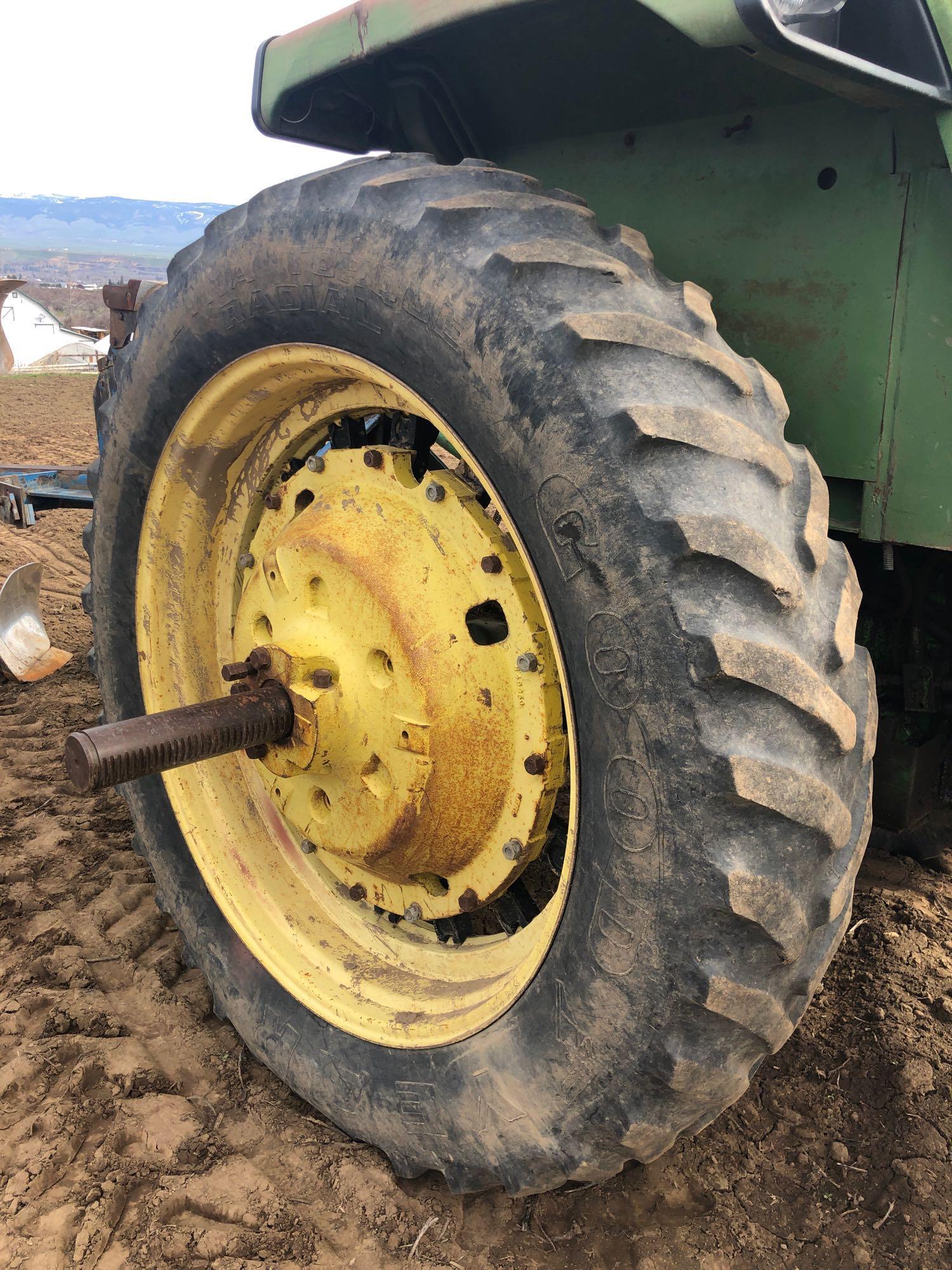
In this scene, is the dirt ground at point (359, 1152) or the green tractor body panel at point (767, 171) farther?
the dirt ground at point (359, 1152)

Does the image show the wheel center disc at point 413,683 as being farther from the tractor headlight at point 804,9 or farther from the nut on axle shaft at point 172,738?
the tractor headlight at point 804,9

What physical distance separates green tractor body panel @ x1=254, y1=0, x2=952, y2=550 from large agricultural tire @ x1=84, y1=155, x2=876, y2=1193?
0.24 meters

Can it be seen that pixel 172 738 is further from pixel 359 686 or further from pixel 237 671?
pixel 359 686

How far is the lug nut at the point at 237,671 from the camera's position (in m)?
1.73

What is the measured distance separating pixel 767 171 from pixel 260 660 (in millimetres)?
1159

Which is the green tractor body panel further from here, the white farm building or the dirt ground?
the white farm building

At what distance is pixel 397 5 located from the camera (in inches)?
56.3

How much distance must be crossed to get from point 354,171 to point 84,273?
64054 mm

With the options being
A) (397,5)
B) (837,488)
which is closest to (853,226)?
(837,488)

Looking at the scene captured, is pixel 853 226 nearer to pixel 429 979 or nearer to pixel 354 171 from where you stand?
pixel 354 171

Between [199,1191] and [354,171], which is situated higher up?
[354,171]

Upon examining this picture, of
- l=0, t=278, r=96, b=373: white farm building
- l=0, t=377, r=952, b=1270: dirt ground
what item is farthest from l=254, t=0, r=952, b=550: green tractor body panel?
l=0, t=278, r=96, b=373: white farm building

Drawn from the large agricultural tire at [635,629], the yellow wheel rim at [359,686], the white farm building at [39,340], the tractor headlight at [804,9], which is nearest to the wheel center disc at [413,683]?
the yellow wheel rim at [359,686]

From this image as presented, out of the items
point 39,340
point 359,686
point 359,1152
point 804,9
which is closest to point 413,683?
point 359,686
